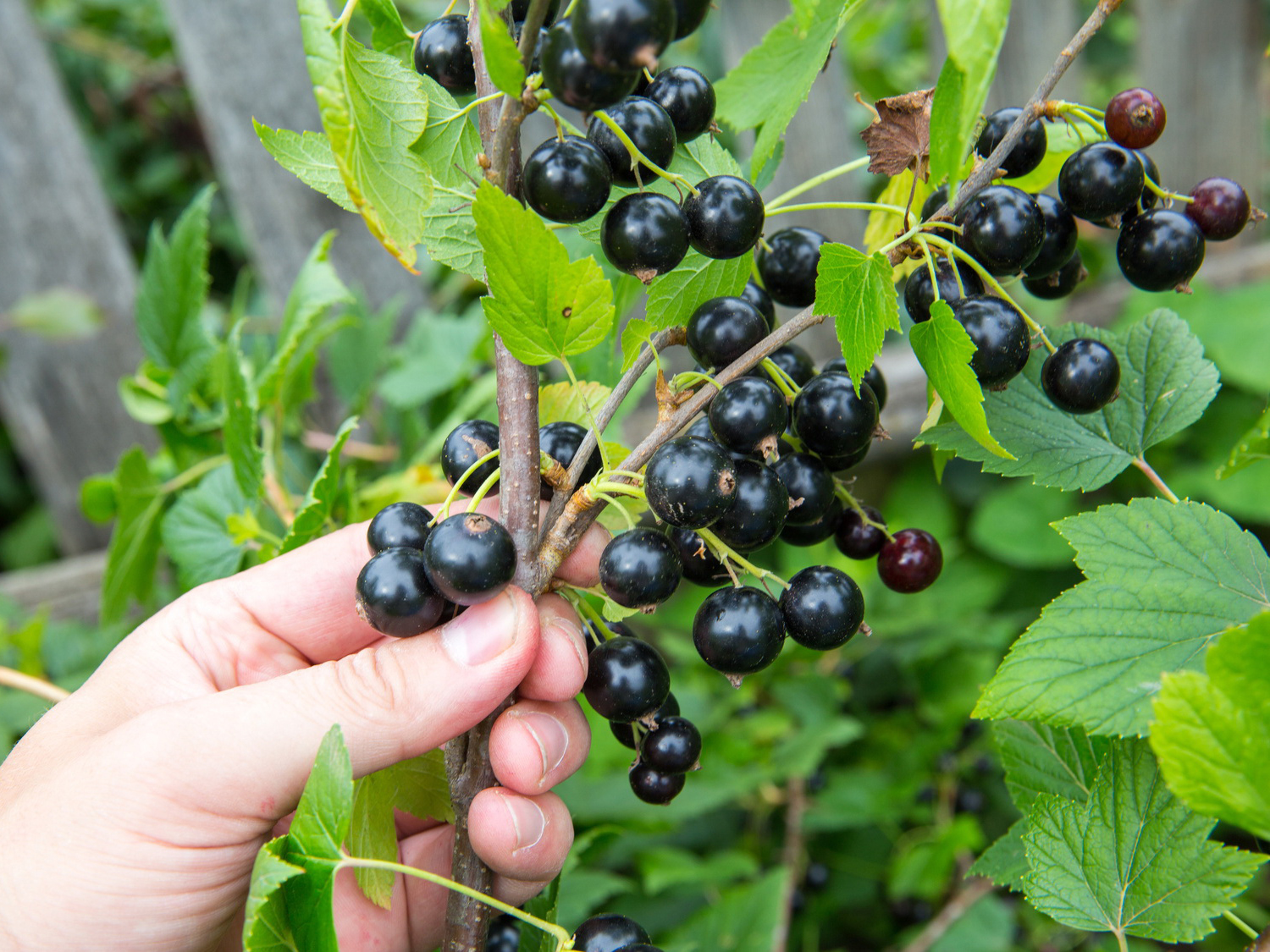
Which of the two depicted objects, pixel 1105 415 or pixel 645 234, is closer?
pixel 645 234

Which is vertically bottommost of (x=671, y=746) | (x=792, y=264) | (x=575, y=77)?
(x=671, y=746)

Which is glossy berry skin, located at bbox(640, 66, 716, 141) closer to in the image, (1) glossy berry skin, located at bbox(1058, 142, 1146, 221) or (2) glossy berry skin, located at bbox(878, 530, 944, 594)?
(1) glossy berry skin, located at bbox(1058, 142, 1146, 221)

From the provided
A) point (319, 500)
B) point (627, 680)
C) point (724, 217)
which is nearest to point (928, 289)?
point (724, 217)

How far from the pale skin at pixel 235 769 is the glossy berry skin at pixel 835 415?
26 cm

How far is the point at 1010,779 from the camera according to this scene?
0.82 metres

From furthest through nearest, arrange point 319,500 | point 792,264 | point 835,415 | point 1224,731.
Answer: point 319,500 < point 792,264 < point 835,415 < point 1224,731

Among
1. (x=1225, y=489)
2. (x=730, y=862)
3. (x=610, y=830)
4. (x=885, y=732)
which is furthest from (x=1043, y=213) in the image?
(x=1225, y=489)

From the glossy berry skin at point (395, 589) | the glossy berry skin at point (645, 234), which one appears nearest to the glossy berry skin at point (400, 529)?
the glossy berry skin at point (395, 589)

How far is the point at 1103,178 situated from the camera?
0.69 meters

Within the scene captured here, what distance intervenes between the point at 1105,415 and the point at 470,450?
23.0 inches

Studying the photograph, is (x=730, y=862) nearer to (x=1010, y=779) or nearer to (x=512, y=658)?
(x=1010, y=779)

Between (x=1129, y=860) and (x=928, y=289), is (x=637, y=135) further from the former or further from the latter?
(x=1129, y=860)

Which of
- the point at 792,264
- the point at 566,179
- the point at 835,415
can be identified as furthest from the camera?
the point at 792,264

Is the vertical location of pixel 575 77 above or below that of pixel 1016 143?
above
